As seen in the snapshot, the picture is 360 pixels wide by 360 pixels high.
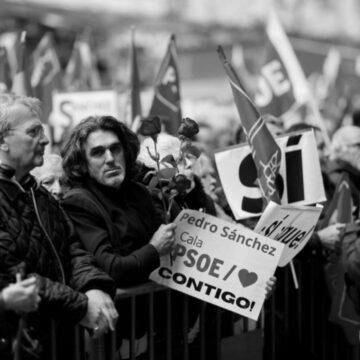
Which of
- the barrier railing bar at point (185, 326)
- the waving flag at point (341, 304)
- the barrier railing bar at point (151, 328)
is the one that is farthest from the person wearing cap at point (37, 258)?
the waving flag at point (341, 304)

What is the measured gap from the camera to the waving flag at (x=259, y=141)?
4.99 m

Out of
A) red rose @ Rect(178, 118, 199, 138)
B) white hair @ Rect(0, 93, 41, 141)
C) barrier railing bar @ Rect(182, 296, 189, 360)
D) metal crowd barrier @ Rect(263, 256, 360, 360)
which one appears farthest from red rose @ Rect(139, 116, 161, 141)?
metal crowd barrier @ Rect(263, 256, 360, 360)

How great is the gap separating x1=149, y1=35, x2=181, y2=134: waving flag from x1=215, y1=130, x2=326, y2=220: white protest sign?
2.40 metres

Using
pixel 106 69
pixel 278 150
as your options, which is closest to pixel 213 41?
pixel 106 69

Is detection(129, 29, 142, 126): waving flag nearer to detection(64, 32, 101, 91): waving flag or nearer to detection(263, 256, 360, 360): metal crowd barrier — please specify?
detection(64, 32, 101, 91): waving flag

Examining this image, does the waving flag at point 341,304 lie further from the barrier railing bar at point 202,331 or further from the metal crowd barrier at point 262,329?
the barrier railing bar at point 202,331

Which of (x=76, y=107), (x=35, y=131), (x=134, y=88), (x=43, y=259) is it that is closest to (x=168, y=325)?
(x=43, y=259)

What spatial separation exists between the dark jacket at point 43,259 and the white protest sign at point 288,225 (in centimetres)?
114

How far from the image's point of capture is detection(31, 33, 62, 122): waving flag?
9.69 meters

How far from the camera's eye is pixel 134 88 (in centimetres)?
866

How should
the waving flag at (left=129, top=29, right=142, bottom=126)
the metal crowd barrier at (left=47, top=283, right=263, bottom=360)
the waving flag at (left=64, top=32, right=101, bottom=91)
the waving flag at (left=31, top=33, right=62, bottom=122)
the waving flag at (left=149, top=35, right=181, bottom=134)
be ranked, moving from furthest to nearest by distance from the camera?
the waving flag at (left=64, top=32, right=101, bottom=91) → the waving flag at (left=31, top=33, right=62, bottom=122) → the waving flag at (left=129, top=29, right=142, bottom=126) → the waving flag at (left=149, top=35, right=181, bottom=134) → the metal crowd barrier at (left=47, top=283, right=263, bottom=360)

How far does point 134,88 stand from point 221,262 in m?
4.59

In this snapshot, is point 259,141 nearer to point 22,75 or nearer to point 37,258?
point 37,258

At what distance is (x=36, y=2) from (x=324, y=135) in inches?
900
